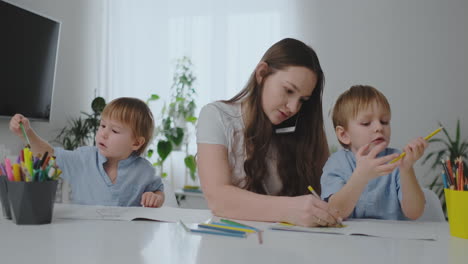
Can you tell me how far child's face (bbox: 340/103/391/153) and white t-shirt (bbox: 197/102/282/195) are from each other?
0.90 ft

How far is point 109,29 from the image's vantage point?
4559mm

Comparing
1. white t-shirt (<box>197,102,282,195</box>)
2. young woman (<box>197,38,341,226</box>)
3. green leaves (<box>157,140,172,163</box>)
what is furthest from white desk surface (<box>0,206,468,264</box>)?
green leaves (<box>157,140,172,163</box>)

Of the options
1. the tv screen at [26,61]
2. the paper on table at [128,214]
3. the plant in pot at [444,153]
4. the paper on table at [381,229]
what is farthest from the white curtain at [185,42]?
the paper on table at [381,229]

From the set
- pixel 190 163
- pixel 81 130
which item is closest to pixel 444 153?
pixel 190 163

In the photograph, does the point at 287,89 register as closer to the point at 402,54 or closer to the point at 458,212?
the point at 458,212

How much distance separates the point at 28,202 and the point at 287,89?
0.75 m

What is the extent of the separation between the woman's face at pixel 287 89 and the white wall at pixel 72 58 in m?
2.77

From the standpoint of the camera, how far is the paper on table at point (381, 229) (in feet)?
2.91

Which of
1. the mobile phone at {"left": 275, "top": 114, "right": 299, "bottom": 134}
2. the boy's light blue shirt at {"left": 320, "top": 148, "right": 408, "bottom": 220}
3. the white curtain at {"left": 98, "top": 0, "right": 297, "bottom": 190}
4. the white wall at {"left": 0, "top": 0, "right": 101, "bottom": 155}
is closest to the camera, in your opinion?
the boy's light blue shirt at {"left": 320, "top": 148, "right": 408, "bottom": 220}

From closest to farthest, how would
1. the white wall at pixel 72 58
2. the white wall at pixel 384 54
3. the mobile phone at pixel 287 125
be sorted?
the mobile phone at pixel 287 125, the white wall at pixel 72 58, the white wall at pixel 384 54

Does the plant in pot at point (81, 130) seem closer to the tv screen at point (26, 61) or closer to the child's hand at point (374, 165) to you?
the tv screen at point (26, 61)

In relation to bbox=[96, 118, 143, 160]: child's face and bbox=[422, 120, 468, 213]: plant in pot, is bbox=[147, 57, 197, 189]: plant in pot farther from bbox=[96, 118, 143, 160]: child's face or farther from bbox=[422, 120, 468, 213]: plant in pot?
bbox=[96, 118, 143, 160]: child's face

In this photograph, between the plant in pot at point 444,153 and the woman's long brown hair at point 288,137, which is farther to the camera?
the plant in pot at point 444,153

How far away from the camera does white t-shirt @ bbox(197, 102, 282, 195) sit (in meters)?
1.32
